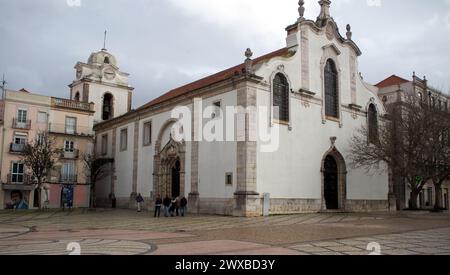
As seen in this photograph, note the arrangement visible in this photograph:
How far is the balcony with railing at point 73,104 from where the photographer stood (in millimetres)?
43656

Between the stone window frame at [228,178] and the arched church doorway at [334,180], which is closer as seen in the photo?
the stone window frame at [228,178]

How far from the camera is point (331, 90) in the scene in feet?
110

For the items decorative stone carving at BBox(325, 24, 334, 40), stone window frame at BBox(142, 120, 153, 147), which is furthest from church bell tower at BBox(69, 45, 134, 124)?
decorative stone carving at BBox(325, 24, 334, 40)

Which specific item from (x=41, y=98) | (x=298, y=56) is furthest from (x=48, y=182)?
(x=298, y=56)

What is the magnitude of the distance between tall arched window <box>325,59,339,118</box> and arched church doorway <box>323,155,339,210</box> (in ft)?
11.3

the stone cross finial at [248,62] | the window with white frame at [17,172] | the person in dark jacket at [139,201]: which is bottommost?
the person in dark jacket at [139,201]

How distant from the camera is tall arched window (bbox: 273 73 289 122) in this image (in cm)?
2906

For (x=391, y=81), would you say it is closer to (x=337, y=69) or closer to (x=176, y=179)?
(x=337, y=69)

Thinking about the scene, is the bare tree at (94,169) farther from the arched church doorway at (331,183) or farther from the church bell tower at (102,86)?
the arched church doorway at (331,183)

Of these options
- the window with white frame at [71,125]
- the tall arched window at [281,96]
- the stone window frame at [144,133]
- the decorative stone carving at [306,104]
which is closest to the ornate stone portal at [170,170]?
the stone window frame at [144,133]

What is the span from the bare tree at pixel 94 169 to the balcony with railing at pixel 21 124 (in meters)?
5.83

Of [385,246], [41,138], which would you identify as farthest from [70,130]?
[385,246]

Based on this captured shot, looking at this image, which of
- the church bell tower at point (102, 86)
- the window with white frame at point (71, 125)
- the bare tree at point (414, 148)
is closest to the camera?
the bare tree at point (414, 148)
